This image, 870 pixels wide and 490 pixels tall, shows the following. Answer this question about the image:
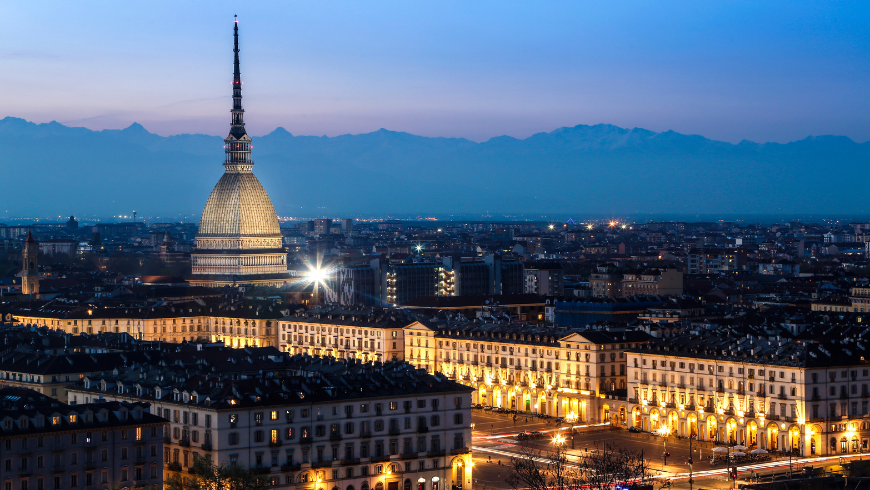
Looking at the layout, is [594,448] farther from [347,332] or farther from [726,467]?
[347,332]

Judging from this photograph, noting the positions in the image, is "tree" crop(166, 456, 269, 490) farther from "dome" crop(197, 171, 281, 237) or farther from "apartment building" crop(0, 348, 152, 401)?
"dome" crop(197, 171, 281, 237)

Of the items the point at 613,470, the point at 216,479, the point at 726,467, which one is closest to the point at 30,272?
the point at 726,467

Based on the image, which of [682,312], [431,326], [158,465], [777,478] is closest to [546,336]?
[431,326]

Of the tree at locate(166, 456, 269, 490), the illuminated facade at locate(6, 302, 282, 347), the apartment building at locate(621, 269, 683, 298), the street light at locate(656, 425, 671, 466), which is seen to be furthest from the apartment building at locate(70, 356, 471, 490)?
the apartment building at locate(621, 269, 683, 298)

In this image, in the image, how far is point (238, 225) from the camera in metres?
194

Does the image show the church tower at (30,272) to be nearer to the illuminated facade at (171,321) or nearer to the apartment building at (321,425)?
the illuminated facade at (171,321)

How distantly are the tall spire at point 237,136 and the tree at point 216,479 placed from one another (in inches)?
5245

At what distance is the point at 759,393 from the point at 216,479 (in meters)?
31.9

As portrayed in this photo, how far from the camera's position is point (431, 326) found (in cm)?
10794

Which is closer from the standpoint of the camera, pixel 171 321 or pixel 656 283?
pixel 171 321

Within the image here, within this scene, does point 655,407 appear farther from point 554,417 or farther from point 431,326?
point 431,326

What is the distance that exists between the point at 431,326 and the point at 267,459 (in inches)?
1707

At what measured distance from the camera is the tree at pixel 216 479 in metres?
59.5

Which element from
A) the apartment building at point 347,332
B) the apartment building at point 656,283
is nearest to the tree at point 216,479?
the apartment building at point 347,332
